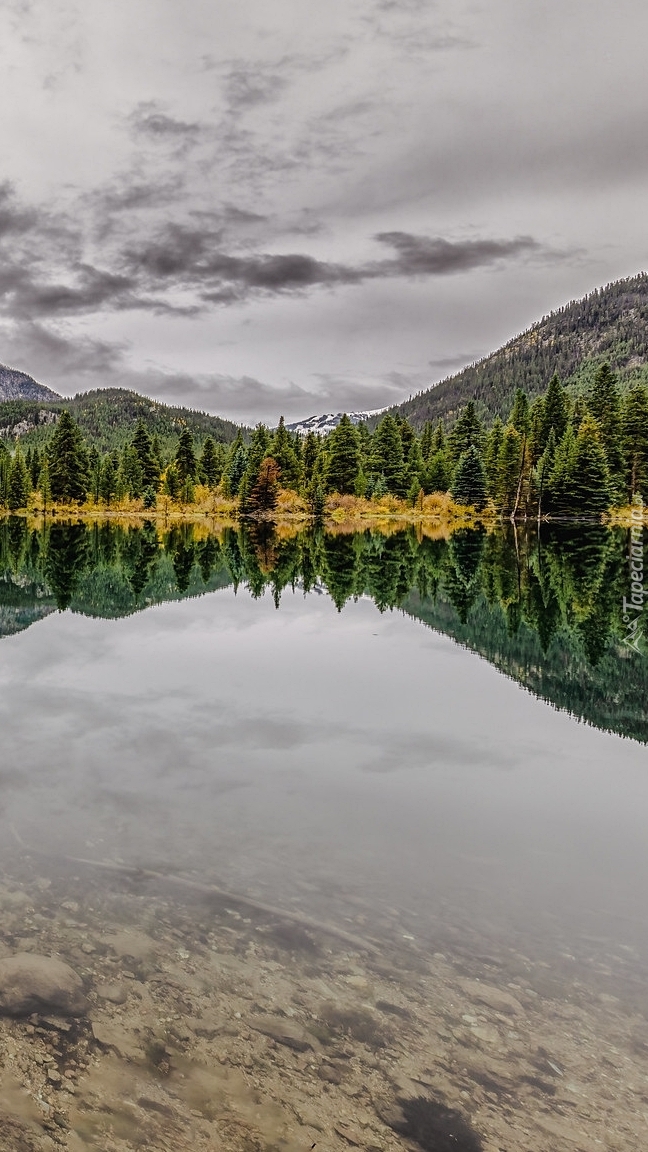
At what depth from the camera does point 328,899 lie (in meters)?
6.16

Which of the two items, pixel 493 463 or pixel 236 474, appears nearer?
pixel 493 463

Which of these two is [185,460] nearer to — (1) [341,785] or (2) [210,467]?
(2) [210,467]

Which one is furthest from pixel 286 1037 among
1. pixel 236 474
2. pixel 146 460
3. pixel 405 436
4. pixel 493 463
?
pixel 146 460

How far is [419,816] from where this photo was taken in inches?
320

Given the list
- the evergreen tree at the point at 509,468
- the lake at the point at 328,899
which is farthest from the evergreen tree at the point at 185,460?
the lake at the point at 328,899

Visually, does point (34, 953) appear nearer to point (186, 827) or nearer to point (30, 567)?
point (186, 827)

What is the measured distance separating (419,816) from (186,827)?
2708mm

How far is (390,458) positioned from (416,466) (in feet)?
17.4

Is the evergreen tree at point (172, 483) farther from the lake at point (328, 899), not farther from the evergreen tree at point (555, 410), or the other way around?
the lake at point (328, 899)

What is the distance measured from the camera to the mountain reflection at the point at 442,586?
15062mm

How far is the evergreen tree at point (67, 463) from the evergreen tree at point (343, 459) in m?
36.1

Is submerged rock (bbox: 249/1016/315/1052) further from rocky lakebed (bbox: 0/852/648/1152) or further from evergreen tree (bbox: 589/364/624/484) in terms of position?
evergreen tree (bbox: 589/364/624/484)

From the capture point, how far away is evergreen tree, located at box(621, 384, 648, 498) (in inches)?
3487

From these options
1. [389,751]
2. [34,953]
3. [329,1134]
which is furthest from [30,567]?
[329,1134]
